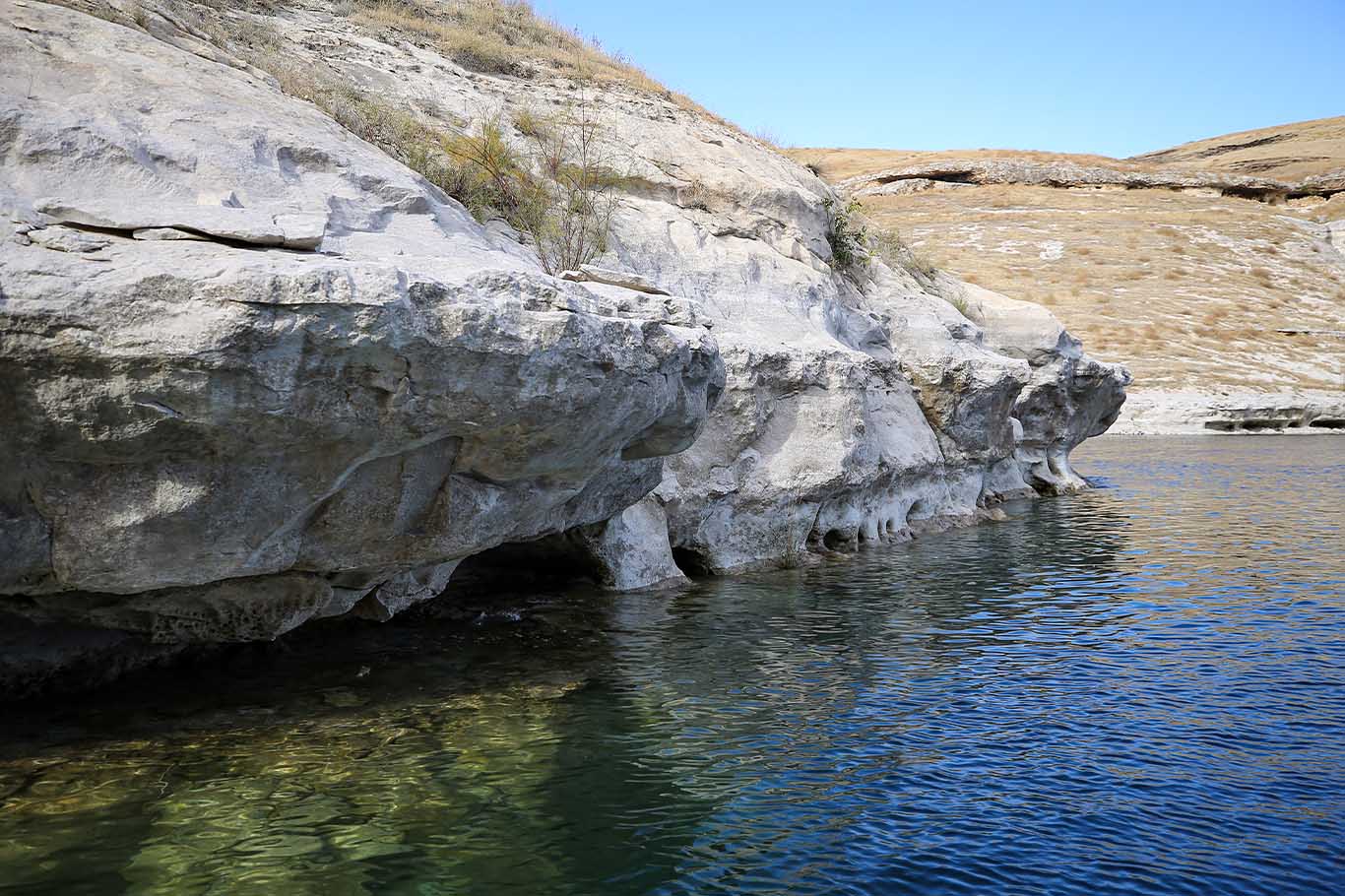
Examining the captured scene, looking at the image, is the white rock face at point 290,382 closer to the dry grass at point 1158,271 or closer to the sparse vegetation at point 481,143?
the sparse vegetation at point 481,143

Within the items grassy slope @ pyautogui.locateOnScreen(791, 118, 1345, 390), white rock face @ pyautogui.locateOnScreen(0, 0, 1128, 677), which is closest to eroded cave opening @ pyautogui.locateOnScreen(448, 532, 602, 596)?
white rock face @ pyautogui.locateOnScreen(0, 0, 1128, 677)

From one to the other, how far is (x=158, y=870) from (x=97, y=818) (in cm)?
87

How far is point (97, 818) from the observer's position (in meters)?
6.38

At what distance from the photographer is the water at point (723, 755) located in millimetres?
6012

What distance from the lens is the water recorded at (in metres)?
6.01

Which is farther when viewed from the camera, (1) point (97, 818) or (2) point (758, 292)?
(2) point (758, 292)

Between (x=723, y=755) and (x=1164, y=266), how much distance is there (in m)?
61.1

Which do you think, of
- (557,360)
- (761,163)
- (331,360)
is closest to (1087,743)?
(557,360)

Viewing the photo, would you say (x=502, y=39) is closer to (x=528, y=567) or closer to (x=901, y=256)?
(x=901, y=256)

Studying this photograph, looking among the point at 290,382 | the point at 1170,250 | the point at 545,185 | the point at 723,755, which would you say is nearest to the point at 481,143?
the point at 545,185

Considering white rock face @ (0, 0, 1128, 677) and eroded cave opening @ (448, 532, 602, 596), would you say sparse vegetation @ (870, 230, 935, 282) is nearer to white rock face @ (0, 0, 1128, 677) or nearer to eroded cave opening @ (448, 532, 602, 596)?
white rock face @ (0, 0, 1128, 677)

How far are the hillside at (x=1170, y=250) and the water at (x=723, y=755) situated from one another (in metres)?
31.3

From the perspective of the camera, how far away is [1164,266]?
60.4 metres

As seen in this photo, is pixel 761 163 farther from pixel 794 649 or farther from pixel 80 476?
pixel 80 476
